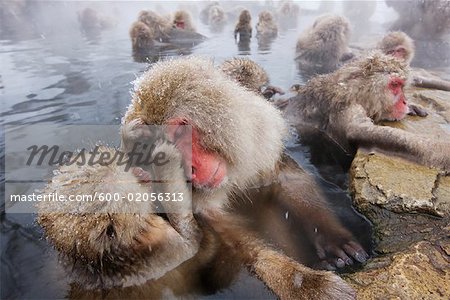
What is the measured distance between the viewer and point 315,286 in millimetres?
1856

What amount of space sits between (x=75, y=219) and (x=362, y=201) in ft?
5.68

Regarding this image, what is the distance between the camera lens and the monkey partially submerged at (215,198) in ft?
6.39

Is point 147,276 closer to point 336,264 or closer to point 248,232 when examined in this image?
point 248,232

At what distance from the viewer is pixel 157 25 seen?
10.6 meters

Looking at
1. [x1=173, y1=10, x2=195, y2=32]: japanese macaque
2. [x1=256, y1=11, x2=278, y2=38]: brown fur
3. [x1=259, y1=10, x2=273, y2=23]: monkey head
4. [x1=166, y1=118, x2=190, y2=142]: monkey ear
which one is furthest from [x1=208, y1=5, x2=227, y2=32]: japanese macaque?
[x1=166, y1=118, x2=190, y2=142]: monkey ear

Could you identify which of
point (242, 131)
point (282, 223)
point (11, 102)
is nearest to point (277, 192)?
point (282, 223)

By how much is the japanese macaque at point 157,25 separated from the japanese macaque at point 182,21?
52 cm

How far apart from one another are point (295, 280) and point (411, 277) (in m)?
0.51

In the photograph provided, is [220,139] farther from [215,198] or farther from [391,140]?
[391,140]

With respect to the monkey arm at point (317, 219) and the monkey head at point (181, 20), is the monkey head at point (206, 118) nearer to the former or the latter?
the monkey arm at point (317, 219)

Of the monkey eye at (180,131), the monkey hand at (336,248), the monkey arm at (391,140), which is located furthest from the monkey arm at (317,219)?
the monkey eye at (180,131)

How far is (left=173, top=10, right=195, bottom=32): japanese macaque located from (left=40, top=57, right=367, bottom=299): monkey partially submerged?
9.15 metres

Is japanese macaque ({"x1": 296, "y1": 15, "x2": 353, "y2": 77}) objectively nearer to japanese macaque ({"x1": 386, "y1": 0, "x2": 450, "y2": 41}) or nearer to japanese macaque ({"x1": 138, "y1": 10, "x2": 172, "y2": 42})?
japanese macaque ({"x1": 386, "y1": 0, "x2": 450, "y2": 41})

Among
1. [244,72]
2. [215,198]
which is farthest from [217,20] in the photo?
[215,198]
